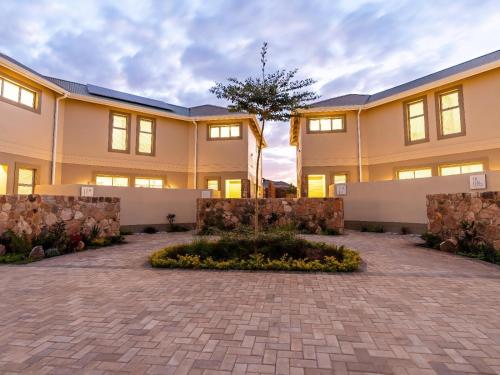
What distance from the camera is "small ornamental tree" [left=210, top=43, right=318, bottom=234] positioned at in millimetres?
7688

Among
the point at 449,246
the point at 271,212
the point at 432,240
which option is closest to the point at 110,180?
the point at 271,212

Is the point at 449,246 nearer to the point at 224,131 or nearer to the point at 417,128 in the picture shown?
the point at 417,128

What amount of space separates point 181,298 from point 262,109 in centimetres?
584

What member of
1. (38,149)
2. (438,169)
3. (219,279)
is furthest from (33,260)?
(438,169)

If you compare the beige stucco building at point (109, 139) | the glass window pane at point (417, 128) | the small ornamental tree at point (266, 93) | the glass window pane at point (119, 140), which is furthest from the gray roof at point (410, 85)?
the glass window pane at point (119, 140)

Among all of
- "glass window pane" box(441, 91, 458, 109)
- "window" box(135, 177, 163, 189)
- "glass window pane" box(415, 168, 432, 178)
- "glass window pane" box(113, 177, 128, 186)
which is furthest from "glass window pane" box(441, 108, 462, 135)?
"glass window pane" box(113, 177, 128, 186)

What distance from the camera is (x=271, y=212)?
1229 centimetres

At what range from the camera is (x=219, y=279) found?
16.7 feet

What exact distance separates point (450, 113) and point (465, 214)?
24.1 feet

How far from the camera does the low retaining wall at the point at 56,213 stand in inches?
287

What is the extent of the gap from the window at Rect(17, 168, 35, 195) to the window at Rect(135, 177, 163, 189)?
15.3 feet

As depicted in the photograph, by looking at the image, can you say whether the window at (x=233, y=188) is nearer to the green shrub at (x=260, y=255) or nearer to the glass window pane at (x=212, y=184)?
the glass window pane at (x=212, y=184)

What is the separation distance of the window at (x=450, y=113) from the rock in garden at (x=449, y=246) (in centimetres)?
709

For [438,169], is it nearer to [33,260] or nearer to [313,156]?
[313,156]
